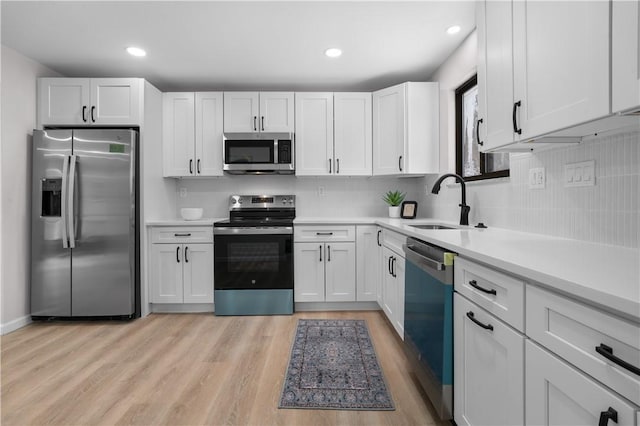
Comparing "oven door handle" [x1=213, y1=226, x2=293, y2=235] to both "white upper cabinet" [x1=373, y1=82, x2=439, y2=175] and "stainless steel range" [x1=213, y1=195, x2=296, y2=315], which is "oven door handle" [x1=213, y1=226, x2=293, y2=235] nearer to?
"stainless steel range" [x1=213, y1=195, x2=296, y2=315]

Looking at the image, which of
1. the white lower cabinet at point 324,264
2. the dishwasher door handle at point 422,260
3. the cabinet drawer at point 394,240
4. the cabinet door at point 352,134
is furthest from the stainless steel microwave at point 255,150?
the dishwasher door handle at point 422,260

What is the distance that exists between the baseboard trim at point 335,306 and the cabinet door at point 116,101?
2422 millimetres

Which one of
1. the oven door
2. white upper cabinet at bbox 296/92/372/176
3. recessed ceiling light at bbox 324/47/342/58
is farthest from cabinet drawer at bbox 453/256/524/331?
white upper cabinet at bbox 296/92/372/176

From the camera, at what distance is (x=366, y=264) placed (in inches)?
129

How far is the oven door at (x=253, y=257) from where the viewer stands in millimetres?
3178

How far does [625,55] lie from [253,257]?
113 inches

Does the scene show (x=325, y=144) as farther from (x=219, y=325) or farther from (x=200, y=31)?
(x=219, y=325)

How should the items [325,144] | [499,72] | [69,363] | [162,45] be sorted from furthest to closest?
1. [325,144]
2. [162,45]
3. [69,363]
4. [499,72]

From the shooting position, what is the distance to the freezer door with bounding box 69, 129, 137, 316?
2941 millimetres

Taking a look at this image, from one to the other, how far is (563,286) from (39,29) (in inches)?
141

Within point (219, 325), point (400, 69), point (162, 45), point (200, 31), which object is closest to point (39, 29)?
point (162, 45)

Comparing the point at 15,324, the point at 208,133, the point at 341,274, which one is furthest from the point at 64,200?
the point at 341,274

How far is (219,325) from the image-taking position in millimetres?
2943

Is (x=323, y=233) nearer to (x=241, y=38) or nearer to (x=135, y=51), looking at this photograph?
(x=241, y=38)
